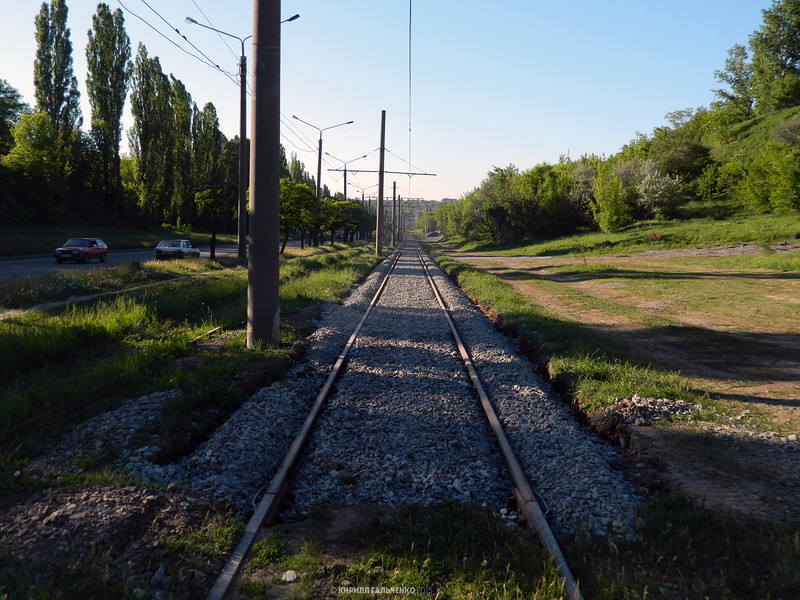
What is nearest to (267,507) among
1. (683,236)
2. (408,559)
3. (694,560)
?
(408,559)

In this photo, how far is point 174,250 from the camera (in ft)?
104

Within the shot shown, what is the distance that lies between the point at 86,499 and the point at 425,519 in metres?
2.75

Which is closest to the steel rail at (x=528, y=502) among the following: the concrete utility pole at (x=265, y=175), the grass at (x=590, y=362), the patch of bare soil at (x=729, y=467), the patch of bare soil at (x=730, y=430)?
the patch of bare soil at (x=730, y=430)

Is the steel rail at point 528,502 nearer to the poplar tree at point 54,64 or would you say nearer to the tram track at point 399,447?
the tram track at point 399,447

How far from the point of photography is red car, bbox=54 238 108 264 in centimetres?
2742

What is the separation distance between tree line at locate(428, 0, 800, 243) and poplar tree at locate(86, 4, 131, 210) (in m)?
46.2

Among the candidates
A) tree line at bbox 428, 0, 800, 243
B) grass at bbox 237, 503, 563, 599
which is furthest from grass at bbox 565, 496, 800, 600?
tree line at bbox 428, 0, 800, 243

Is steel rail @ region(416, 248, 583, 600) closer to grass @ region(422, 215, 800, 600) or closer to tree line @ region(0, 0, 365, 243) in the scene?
grass @ region(422, 215, 800, 600)

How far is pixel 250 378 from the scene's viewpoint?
24.5 feet

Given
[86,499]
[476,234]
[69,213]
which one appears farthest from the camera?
[476,234]

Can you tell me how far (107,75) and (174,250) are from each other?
3443 cm

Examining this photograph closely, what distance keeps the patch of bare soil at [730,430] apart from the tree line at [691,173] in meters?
39.3

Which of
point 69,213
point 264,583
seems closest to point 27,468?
point 264,583

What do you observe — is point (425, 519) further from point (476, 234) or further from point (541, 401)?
point (476, 234)
